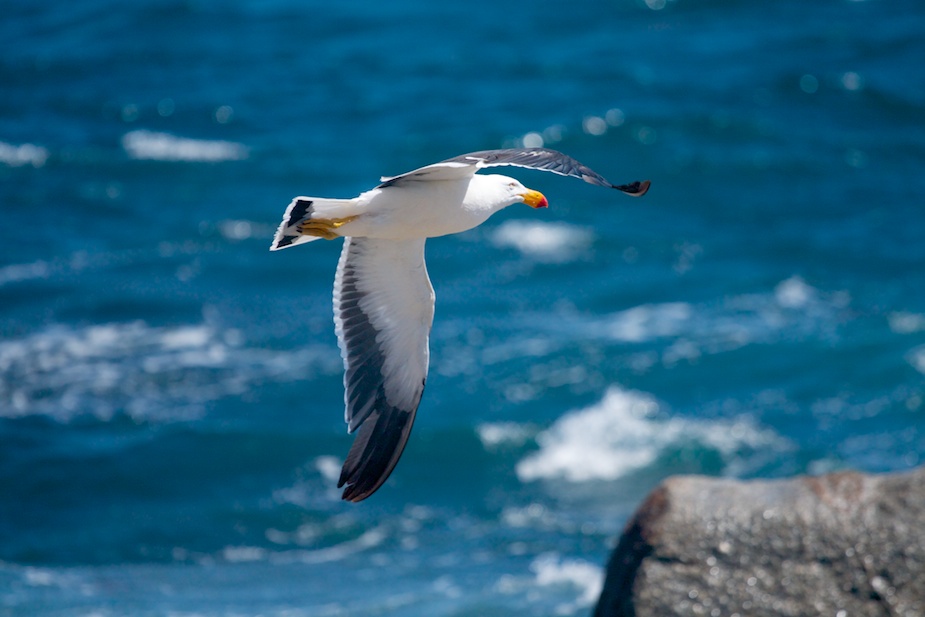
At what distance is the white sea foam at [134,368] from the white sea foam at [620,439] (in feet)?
9.48

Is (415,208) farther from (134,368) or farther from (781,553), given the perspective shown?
(134,368)

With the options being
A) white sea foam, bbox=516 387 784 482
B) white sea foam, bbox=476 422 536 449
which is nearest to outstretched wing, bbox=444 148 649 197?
white sea foam, bbox=516 387 784 482

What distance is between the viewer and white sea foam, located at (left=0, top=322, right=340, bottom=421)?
13.7 metres

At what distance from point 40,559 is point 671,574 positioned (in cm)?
728

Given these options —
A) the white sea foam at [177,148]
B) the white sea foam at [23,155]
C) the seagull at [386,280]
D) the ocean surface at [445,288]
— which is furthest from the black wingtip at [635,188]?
the white sea foam at [23,155]

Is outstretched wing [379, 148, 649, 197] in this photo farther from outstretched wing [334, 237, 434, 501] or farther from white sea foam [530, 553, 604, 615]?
white sea foam [530, 553, 604, 615]

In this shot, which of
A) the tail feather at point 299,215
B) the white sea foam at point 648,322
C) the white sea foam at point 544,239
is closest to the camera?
the tail feather at point 299,215

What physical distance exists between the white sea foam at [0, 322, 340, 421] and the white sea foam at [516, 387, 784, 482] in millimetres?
2891

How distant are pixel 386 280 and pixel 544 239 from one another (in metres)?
9.77

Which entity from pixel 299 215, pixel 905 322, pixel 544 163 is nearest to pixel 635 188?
pixel 544 163

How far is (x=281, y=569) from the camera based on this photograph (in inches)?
462

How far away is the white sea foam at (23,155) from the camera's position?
19000 mm

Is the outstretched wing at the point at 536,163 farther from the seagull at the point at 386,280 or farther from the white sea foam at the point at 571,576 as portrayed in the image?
the white sea foam at the point at 571,576

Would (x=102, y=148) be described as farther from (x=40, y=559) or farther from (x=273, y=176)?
(x=40, y=559)
